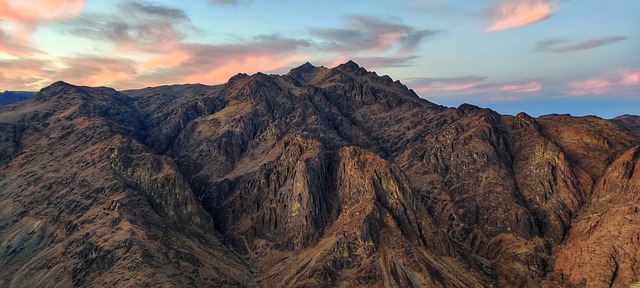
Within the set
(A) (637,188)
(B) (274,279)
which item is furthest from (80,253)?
(A) (637,188)

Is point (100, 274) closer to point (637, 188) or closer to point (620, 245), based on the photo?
point (620, 245)

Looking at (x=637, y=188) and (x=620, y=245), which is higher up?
(x=637, y=188)

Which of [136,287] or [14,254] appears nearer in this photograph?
[136,287]

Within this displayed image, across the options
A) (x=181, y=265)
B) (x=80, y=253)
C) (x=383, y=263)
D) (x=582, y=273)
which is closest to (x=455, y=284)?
(x=383, y=263)

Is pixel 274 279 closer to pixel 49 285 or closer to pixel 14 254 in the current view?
pixel 49 285

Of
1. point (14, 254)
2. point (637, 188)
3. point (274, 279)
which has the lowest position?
point (274, 279)

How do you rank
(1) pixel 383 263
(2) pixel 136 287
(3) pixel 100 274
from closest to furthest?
1. (2) pixel 136 287
2. (3) pixel 100 274
3. (1) pixel 383 263

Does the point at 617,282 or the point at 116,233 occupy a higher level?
the point at 116,233

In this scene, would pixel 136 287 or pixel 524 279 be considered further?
pixel 524 279

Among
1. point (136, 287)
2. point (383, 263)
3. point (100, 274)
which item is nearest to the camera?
point (136, 287)
